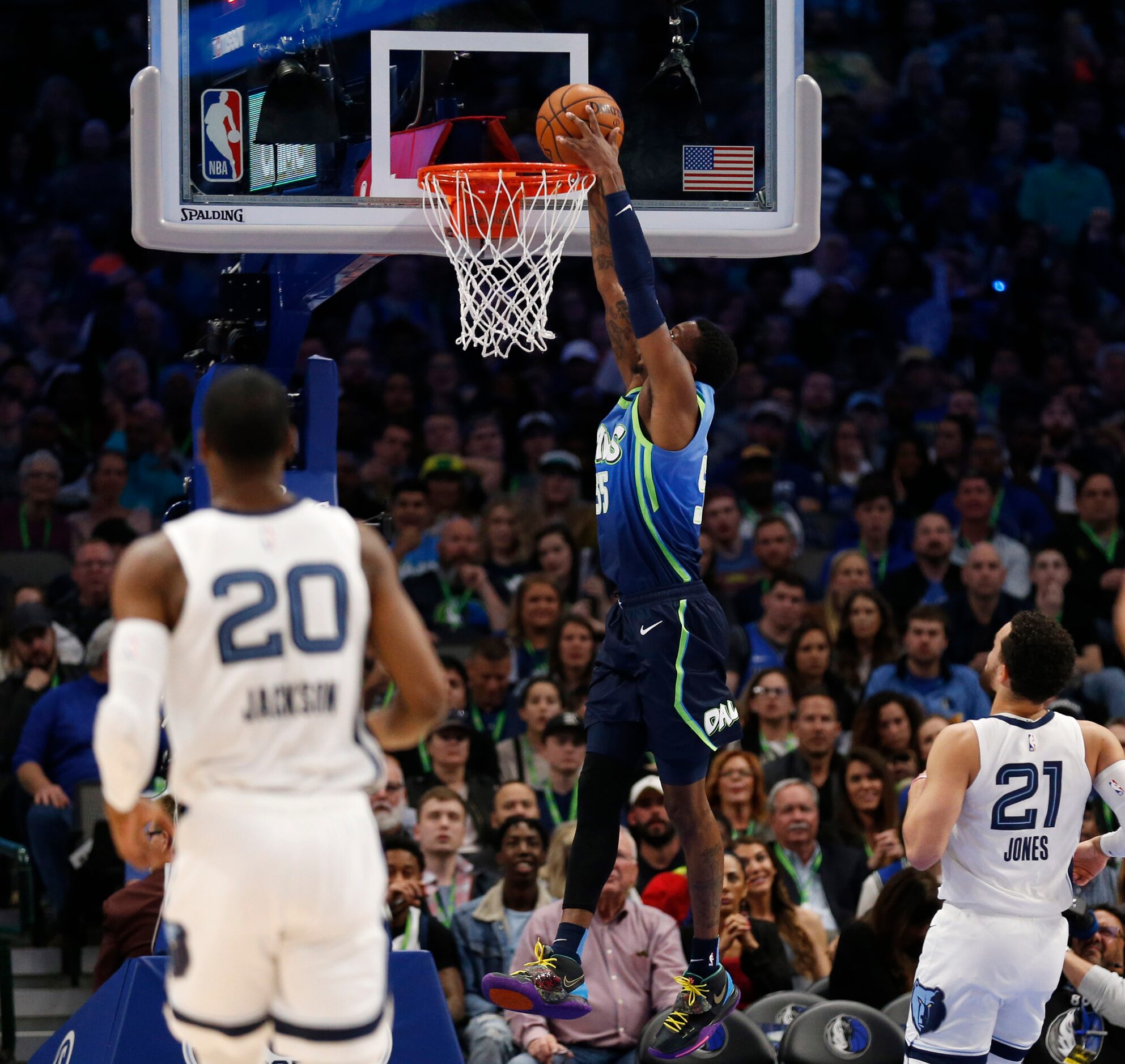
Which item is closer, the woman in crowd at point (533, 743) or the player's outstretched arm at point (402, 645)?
the player's outstretched arm at point (402, 645)

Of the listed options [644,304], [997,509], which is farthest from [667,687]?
[997,509]

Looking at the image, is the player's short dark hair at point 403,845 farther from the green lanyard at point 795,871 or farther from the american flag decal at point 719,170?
the american flag decal at point 719,170

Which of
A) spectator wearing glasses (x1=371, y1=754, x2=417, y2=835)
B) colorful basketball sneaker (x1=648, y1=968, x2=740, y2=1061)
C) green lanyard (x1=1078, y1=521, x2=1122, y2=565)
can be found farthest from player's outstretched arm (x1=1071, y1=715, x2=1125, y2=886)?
green lanyard (x1=1078, y1=521, x2=1122, y2=565)

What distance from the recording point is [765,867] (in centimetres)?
867

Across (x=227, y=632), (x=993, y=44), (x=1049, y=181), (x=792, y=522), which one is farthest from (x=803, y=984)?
(x=993, y=44)

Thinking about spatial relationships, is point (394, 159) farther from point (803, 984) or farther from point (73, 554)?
point (73, 554)

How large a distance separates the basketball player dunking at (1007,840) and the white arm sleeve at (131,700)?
2.78 metres

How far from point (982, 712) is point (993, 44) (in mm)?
8022

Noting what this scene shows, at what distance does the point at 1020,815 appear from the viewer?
6012mm

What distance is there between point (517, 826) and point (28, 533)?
14.6 feet

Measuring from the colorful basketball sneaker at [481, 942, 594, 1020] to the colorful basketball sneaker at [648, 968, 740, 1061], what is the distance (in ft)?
1.29

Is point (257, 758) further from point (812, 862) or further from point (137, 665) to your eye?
point (812, 862)

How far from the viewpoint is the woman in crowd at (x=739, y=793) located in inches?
363

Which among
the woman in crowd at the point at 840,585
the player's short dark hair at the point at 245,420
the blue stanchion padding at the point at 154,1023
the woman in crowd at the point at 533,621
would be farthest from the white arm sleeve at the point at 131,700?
the woman in crowd at the point at 840,585
